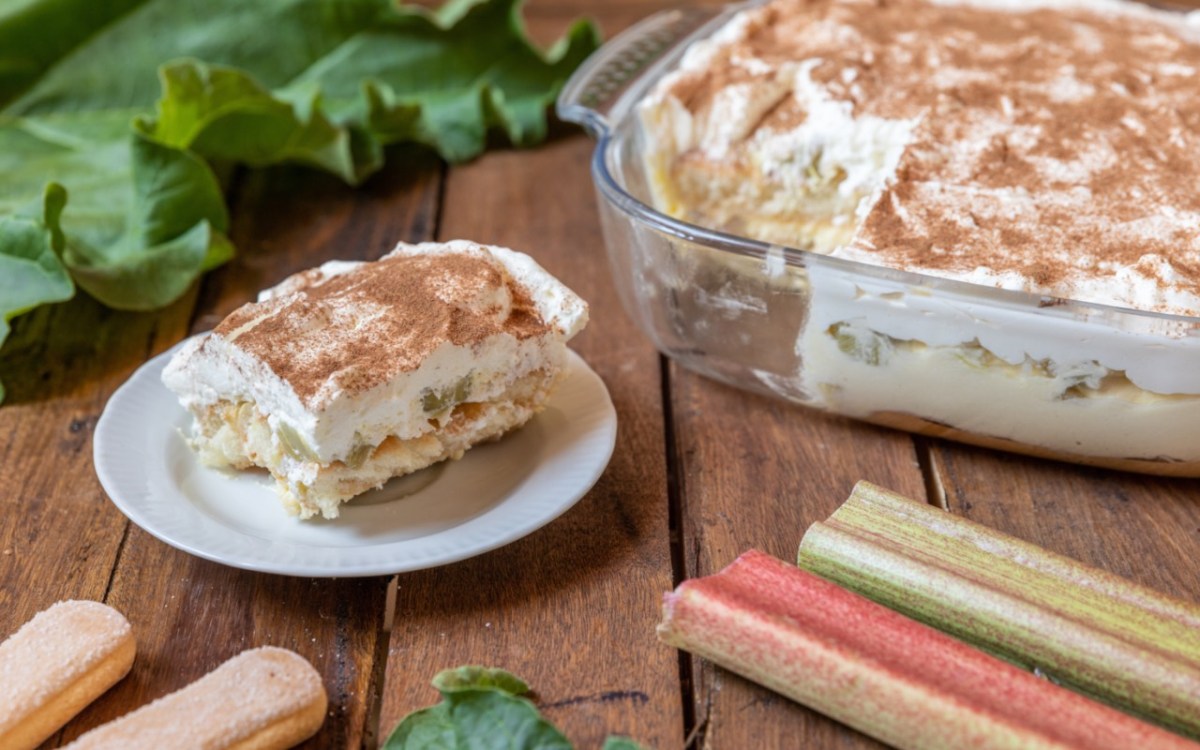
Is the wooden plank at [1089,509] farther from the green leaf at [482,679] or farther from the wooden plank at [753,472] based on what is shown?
the green leaf at [482,679]

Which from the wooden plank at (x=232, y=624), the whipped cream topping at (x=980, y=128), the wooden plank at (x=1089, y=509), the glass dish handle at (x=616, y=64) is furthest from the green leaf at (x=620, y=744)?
the glass dish handle at (x=616, y=64)

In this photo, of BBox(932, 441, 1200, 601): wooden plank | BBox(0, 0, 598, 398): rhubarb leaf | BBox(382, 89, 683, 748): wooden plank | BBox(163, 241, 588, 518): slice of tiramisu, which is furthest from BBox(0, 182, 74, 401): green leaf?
BBox(932, 441, 1200, 601): wooden plank

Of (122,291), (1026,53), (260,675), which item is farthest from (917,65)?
(260,675)

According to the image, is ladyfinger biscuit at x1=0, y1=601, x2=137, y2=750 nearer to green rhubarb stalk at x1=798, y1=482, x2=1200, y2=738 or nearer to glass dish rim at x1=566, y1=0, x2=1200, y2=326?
green rhubarb stalk at x1=798, y1=482, x2=1200, y2=738

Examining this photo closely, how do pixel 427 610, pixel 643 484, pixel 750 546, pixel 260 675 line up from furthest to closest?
pixel 643 484
pixel 750 546
pixel 427 610
pixel 260 675

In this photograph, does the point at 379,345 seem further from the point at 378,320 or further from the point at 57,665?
the point at 57,665

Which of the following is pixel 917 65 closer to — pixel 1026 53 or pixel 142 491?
pixel 1026 53
